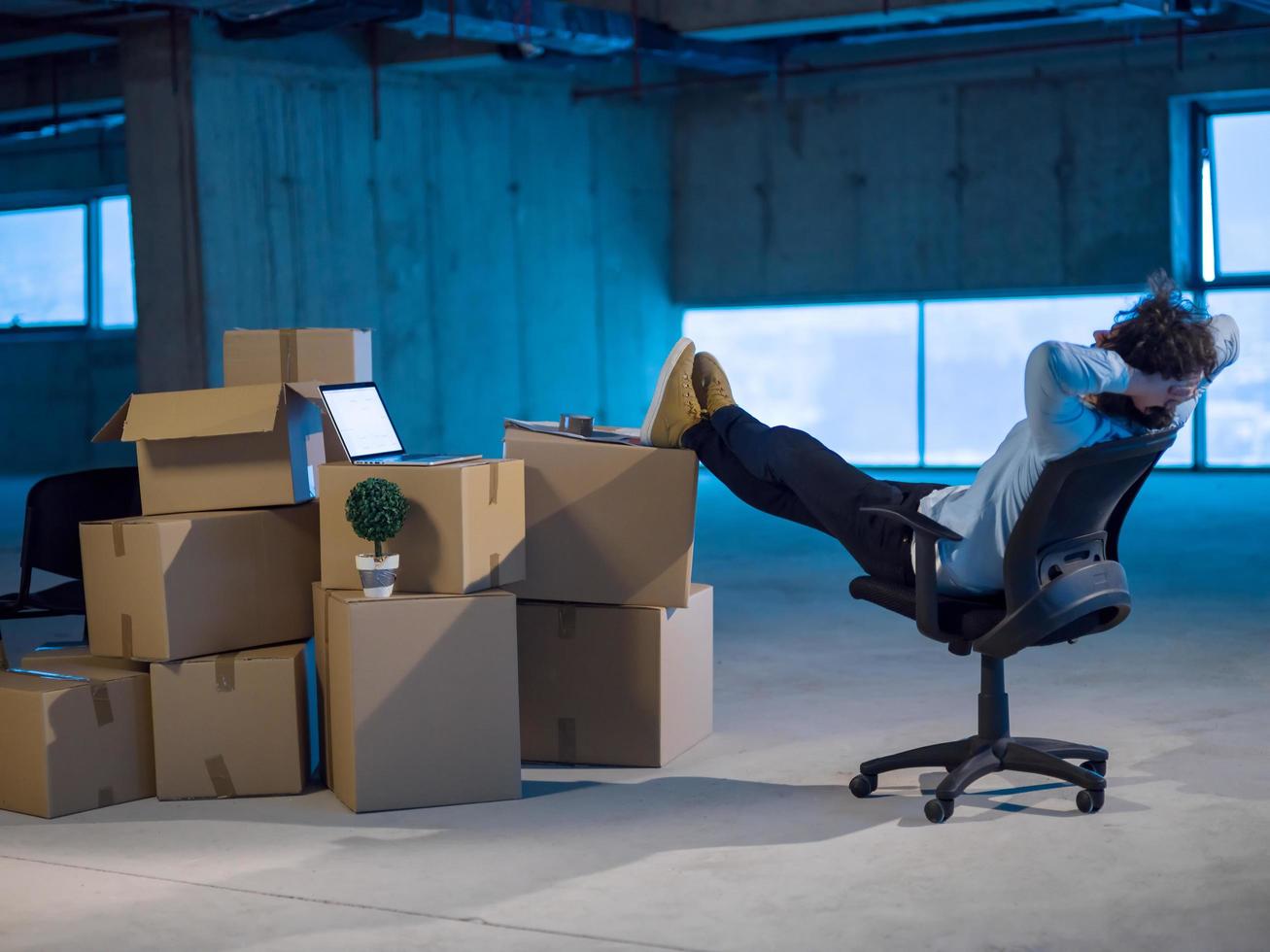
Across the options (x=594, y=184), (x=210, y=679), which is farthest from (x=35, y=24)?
(x=210, y=679)

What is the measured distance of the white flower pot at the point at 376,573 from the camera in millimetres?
3174

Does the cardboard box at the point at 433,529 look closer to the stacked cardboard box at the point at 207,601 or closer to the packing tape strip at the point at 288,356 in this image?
the stacked cardboard box at the point at 207,601

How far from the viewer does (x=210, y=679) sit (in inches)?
132

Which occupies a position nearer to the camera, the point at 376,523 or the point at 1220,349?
the point at 1220,349

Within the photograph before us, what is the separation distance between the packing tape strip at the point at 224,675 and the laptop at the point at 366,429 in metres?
0.55

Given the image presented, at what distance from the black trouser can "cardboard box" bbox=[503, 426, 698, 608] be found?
128 millimetres

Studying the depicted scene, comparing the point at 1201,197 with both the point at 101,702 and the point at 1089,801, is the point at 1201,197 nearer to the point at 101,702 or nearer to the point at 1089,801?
the point at 1089,801

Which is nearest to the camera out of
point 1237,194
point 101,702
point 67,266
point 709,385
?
point 101,702

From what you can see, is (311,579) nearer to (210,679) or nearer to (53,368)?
(210,679)

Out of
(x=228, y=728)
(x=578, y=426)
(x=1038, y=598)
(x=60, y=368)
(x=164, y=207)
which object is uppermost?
(x=164, y=207)

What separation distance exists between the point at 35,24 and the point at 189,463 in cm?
637

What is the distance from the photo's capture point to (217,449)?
3.50m

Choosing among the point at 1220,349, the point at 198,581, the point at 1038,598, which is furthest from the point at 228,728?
the point at 1220,349

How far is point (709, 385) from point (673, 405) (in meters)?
0.20
